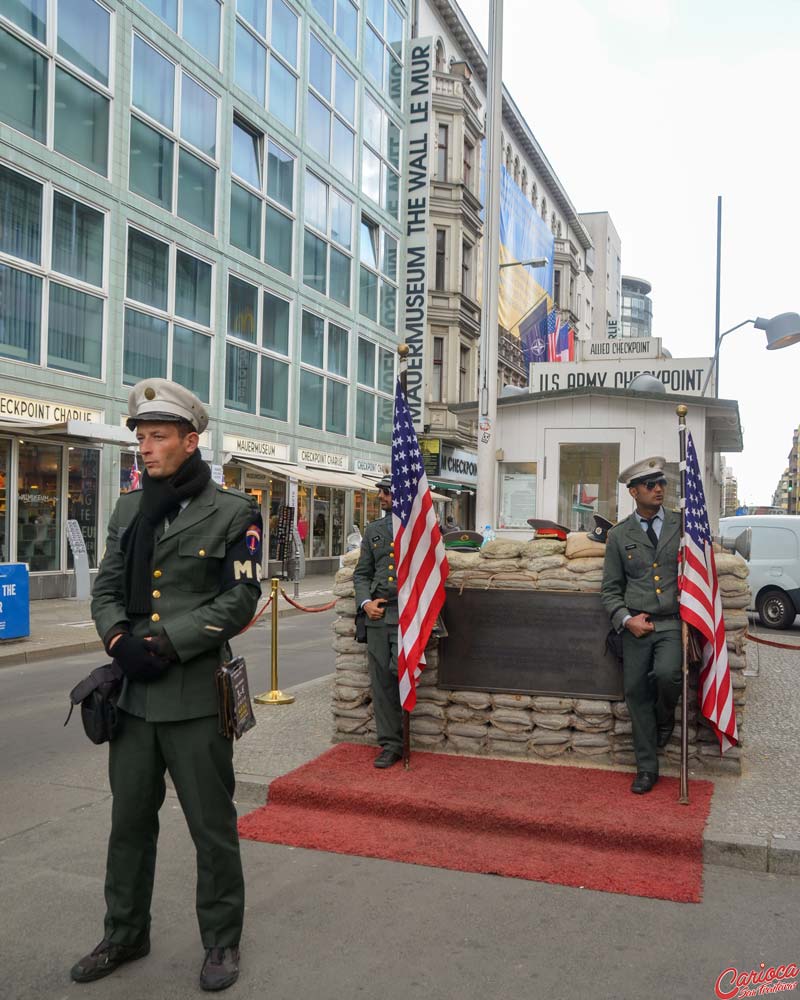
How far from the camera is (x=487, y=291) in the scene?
11680mm

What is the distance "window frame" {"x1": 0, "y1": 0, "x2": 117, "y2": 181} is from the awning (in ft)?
18.6

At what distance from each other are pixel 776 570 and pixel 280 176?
17704 millimetres

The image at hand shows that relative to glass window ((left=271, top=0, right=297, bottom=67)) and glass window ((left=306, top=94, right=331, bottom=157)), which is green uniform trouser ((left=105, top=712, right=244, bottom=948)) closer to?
glass window ((left=271, top=0, right=297, bottom=67))

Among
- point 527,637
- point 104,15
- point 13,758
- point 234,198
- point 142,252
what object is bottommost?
point 13,758

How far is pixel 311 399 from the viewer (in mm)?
29484

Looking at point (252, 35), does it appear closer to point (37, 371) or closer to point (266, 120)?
point (266, 120)

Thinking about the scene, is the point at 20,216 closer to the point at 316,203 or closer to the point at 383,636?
the point at 316,203

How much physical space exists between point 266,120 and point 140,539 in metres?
25.3

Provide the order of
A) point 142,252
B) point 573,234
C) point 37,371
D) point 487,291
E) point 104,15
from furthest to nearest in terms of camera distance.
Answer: point 573,234, point 142,252, point 104,15, point 37,371, point 487,291

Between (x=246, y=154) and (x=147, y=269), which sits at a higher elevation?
(x=246, y=154)

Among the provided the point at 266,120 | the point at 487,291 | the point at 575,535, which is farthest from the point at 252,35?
the point at 575,535

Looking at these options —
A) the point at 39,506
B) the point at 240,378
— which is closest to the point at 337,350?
the point at 240,378

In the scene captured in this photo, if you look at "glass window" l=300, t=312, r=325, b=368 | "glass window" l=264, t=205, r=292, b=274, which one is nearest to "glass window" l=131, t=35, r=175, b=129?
"glass window" l=264, t=205, r=292, b=274

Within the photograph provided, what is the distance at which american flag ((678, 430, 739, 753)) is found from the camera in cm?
571
